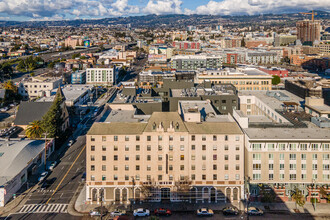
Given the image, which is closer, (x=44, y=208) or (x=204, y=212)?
(x=204, y=212)

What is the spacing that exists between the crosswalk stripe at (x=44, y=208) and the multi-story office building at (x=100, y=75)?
333ft

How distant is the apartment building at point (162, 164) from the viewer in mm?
45250

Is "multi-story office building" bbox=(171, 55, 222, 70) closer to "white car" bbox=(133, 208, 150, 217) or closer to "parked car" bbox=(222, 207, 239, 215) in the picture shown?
"parked car" bbox=(222, 207, 239, 215)

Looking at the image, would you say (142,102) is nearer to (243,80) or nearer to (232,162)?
(232,162)

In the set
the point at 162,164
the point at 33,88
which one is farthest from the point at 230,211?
the point at 33,88

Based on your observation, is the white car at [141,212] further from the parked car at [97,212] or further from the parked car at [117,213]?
the parked car at [97,212]

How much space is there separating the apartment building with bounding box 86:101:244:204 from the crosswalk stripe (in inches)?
135

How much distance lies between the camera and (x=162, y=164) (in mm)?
45438

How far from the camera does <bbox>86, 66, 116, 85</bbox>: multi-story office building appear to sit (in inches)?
5620

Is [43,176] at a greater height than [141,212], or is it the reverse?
[43,176]

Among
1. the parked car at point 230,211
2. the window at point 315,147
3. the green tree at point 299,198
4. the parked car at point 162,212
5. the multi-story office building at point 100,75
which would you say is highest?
the window at point 315,147

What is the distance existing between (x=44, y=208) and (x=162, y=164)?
1588 centimetres

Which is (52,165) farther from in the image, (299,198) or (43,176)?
(299,198)

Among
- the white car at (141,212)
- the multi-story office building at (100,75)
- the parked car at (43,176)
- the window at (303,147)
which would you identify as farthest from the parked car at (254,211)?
the multi-story office building at (100,75)
